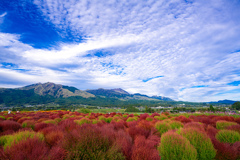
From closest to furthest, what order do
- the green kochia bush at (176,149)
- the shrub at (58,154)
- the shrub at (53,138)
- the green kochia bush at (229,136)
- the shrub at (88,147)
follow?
the shrub at (58,154) → the shrub at (88,147) → the green kochia bush at (176,149) → the shrub at (53,138) → the green kochia bush at (229,136)

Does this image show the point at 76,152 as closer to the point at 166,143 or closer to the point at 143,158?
the point at 143,158

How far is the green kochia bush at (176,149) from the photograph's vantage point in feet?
11.8

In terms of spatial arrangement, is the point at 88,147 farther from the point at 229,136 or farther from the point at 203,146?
the point at 229,136

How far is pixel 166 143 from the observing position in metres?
4.07

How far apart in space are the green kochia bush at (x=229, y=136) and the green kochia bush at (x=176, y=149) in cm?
326

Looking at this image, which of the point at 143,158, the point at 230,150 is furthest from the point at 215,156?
the point at 143,158

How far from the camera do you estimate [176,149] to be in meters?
3.82

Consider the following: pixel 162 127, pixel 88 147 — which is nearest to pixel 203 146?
pixel 162 127

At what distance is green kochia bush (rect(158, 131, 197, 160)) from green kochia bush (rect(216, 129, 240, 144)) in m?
3.26

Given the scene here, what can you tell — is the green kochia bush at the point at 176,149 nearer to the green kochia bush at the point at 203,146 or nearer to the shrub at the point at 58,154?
the green kochia bush at the point at 203,146

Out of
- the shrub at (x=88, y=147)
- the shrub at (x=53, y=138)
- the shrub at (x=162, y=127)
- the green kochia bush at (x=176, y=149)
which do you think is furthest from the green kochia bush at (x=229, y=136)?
the shrub at (x=53, y=138)

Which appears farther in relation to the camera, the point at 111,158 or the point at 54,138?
the point at 54,138

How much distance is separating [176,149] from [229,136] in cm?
381

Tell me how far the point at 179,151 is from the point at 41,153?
155 inches
